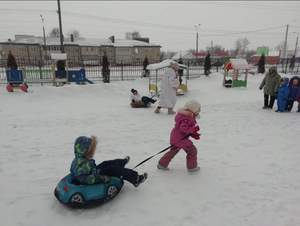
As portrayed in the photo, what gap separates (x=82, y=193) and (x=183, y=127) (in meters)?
1.78

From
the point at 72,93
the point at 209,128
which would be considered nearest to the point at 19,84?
the point at 72,93

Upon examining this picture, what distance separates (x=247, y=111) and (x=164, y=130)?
4087mm

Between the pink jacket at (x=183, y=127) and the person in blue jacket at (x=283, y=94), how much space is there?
246 inches

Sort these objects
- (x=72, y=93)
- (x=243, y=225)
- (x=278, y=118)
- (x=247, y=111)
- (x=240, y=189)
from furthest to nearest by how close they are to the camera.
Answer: (x=72, y=93), (x=247, y=111), (x=278, y=118), (x=240, y=189), (x=243, y=225)

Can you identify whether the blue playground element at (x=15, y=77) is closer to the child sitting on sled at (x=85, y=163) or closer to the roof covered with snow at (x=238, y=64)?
the child sitting on sled at (x=85, y=163)

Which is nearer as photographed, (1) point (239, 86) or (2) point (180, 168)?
(2) point (180, 168)

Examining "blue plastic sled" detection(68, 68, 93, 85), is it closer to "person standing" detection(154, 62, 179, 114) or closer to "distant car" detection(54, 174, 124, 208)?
"person standing" detection(154, 62, 179, 114)

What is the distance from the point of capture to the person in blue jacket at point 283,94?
28.9 feet

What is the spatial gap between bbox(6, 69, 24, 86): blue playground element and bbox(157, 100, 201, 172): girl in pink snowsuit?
12628 mm

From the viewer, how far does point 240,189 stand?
3768 millimetres

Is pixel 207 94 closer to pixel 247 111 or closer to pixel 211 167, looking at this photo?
pixel 247 111

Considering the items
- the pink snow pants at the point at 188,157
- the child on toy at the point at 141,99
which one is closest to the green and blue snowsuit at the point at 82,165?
the pink snow pants at the point at 188,157

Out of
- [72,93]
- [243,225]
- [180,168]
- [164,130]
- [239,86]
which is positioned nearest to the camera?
[243,225]

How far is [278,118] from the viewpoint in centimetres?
812
